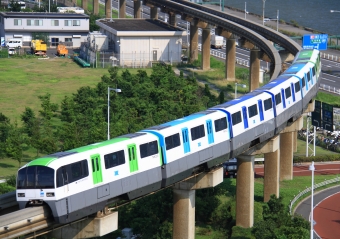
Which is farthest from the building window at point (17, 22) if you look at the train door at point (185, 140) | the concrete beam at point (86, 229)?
the concrete beam at point (86, 229)

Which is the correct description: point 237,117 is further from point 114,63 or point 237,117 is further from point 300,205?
point 114,63

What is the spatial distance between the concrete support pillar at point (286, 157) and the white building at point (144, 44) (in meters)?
49.3

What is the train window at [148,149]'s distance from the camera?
45.8m

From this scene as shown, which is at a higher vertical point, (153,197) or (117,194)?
(117,194)

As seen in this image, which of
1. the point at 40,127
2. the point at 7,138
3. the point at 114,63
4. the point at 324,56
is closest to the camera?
the point at 7,138

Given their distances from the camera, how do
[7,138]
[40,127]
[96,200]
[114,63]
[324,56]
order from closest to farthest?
[96,200] < [7,138] < [40,127] < [114,63] < [324,56]

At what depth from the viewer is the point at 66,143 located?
67875 millimetres

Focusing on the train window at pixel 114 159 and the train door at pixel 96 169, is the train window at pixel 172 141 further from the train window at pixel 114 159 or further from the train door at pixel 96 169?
the train door at pixel 96 169

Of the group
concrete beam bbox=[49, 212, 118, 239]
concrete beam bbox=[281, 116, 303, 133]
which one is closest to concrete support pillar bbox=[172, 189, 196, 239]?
concrete beam bbox=[49, 212, 118, 239]

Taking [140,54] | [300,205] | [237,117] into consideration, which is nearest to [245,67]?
[140,54]

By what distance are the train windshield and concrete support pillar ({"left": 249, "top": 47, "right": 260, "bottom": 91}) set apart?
65.0m

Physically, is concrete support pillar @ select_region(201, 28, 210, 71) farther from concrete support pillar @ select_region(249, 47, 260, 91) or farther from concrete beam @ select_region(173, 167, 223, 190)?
concrete beam @ select_region(173, 167, 223, 190)

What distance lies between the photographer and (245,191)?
61281mm

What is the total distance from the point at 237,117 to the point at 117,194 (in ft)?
45.9
